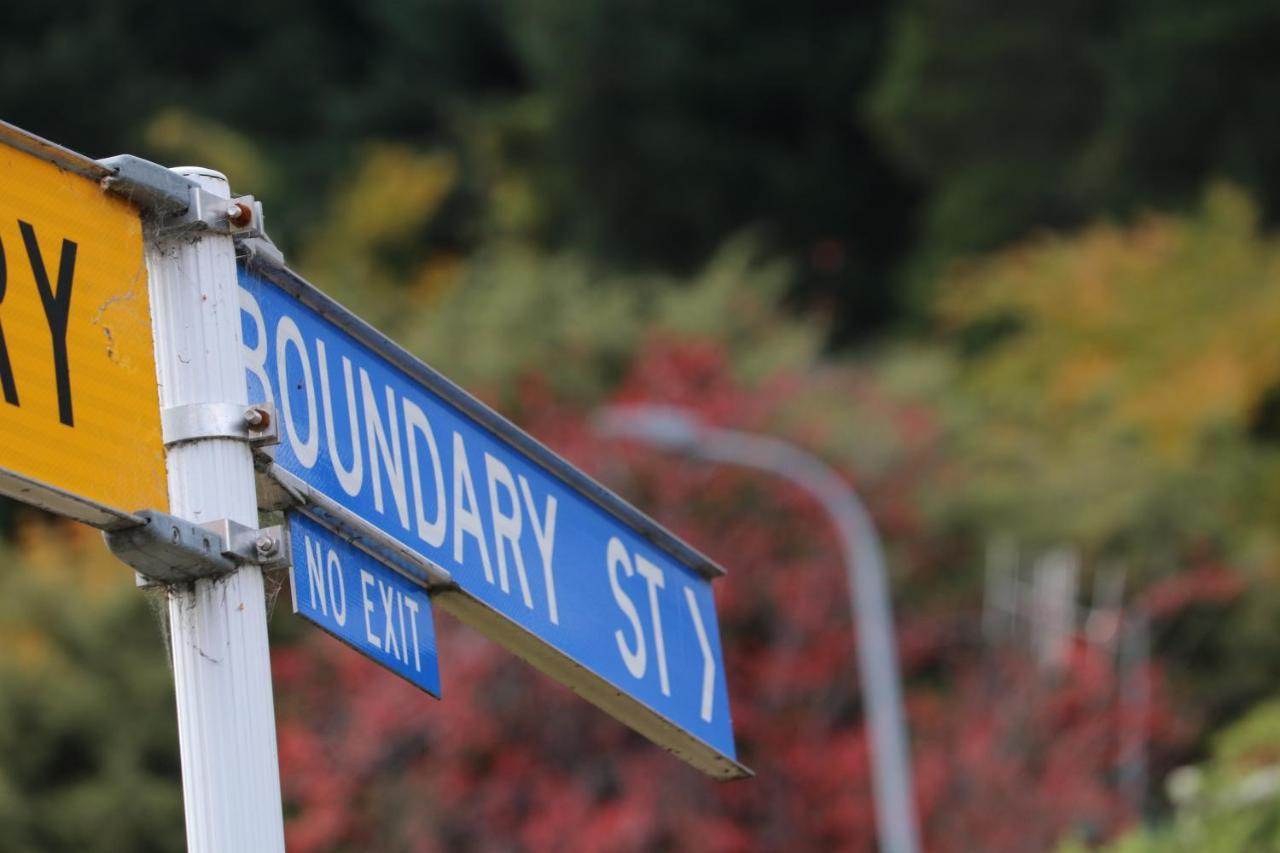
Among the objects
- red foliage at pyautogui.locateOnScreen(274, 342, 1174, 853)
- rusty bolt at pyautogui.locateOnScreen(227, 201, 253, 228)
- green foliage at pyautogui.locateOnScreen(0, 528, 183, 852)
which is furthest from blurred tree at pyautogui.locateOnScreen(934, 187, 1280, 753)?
rusty bolt at pyautogui.locateOnScreen(227, 201, 253, 228)

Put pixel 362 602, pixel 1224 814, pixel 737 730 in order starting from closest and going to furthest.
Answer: pixel 362 602, pixel 1224 814, pixel 737 730

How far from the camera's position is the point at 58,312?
2186mm

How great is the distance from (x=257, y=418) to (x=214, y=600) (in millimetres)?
197

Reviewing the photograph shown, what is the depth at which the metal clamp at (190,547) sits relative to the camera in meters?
2.21

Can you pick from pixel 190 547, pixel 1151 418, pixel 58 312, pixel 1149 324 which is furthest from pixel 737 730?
pixel 58 312

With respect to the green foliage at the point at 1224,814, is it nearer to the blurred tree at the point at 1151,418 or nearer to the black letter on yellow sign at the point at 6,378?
the black letter on yellow sign at the point at 6,378

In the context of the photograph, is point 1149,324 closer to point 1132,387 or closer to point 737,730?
point 1132,387

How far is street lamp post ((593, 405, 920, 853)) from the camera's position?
13.6m

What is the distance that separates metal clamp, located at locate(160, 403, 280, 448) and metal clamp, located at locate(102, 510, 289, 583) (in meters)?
0.09

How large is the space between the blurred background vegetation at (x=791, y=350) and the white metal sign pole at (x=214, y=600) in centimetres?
327

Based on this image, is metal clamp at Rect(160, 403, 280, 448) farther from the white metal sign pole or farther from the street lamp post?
the street lamp post

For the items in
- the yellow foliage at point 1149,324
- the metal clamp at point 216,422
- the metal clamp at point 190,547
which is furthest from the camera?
the yellow foliage at point 1149,324

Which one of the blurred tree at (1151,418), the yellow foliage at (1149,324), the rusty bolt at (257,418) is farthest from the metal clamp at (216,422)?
the yellow foliage at (1149,324)

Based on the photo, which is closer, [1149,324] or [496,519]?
[496,519]
